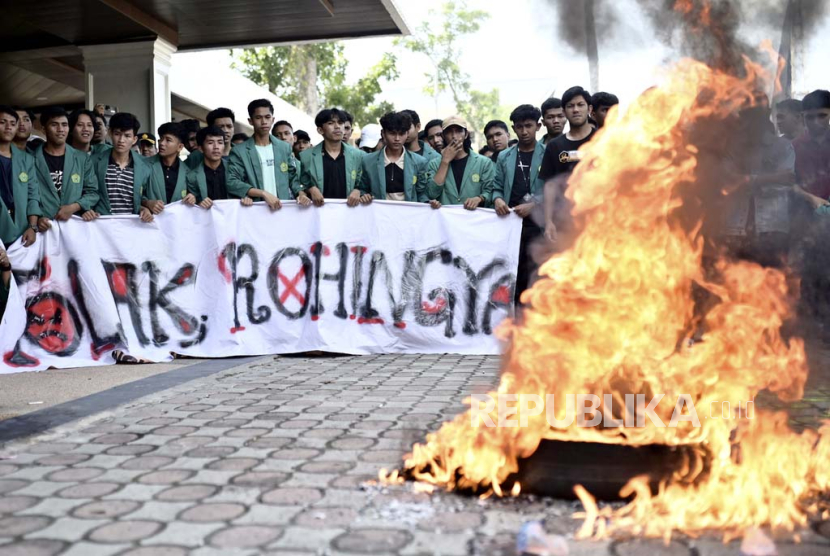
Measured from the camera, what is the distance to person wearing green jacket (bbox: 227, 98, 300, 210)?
797 cm

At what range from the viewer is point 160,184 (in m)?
7.95

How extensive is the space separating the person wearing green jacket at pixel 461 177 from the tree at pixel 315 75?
23831 millimetres

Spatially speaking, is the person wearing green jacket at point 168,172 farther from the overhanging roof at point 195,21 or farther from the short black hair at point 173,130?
the overhanging roof at point 195,21

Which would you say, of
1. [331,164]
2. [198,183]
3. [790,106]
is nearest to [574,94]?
[790,106]

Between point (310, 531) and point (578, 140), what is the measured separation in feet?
16.5

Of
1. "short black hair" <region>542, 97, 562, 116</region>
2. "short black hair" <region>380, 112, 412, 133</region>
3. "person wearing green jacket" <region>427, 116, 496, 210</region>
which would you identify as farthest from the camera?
"person wearing green jacket" <region>427, 116, 496, 210</region>

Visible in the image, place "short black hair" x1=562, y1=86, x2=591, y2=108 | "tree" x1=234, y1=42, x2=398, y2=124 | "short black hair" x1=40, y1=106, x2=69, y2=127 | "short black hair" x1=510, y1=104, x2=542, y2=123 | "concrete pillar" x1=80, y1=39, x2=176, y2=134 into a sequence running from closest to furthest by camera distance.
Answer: "short black hair" x1=562, y1=86, x2=591, y2=108 → "short black hair" x1=40, y1=106, x2=69, y2=127 → "short black hair" x1=510, y1=104, x2=542, y2=123 → "concrete pillar" x1=80, y1=39, x2=176, y2=134 → "tree" x1=234, y1=42, x2=398, y2=124

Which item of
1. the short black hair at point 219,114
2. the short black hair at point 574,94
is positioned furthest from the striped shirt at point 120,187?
the short black hair at point 574,94

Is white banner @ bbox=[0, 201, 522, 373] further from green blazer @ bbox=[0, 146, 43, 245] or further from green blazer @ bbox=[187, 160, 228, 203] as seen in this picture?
green blazer @ bbox=[187, 160, 228, 203]

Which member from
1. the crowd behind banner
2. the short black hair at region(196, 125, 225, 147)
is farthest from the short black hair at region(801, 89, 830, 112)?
the short black hair at region(196, 125, 225, 147)

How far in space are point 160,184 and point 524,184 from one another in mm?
3515

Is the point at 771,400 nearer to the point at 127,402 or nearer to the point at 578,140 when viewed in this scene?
the point at 578,140

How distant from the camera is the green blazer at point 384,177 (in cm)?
812

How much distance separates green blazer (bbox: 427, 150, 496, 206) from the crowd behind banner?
0.04ft
